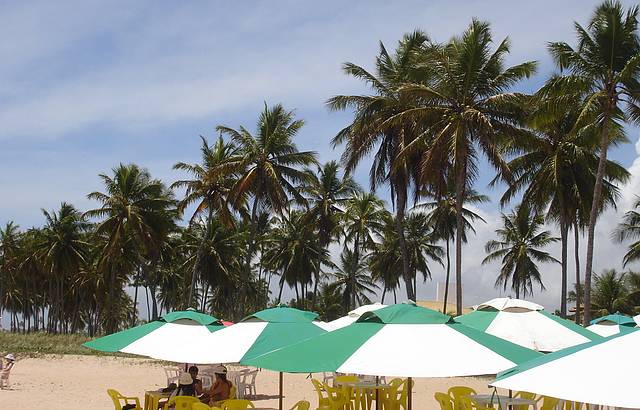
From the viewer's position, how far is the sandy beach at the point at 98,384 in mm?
16344

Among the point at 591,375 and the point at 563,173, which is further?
the point at 563,173

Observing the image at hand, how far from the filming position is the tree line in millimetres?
24625

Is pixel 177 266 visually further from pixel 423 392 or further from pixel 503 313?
pixel 503 313

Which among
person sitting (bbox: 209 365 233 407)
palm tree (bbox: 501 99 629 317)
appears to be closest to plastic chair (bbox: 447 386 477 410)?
person sitting (bbox: 209 365 233 407)

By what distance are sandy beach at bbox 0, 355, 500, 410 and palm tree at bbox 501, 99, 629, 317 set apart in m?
11.4

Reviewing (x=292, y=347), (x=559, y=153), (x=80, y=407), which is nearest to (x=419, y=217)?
(x=559, y=153)

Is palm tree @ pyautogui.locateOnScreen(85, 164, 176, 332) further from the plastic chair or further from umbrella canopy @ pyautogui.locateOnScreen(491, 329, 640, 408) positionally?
umbrella canopy @ pyautogui.locateOnScreen(491, 329, 640, 408)

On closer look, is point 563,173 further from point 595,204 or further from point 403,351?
point 403,351

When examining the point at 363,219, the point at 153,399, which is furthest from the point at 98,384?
the point at 363,219

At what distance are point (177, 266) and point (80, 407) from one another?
4892cm

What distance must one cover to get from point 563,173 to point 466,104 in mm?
7279

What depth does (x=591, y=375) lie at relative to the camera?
4652 millimetres

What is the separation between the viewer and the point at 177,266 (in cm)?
6341

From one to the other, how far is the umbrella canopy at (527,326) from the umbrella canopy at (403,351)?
365 cm
